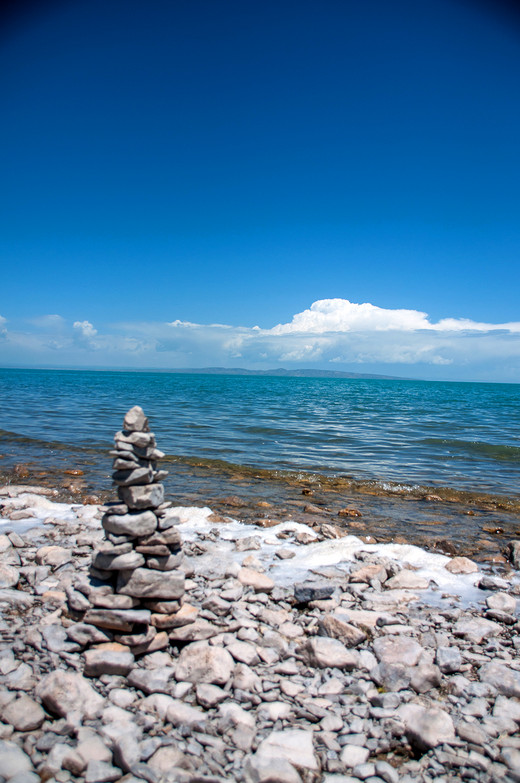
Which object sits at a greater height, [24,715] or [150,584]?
[150,584]

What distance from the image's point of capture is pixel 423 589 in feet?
23.9

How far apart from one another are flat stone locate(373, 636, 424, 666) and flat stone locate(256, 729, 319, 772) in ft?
4.77

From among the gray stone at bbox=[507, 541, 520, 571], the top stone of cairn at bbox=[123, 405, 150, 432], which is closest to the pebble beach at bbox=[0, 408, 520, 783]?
the top stone of cairn at bbox=[123, 405, 150, 432]

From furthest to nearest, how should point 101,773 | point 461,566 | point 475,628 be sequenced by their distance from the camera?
point 461,566
point 475,628
point 101,773

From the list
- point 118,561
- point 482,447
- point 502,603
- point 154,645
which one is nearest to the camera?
point 154,645

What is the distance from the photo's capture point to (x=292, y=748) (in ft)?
13.3

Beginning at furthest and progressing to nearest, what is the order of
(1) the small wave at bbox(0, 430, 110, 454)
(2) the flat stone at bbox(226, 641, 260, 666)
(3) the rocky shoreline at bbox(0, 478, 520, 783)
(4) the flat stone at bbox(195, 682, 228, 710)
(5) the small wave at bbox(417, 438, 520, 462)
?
(5) the small wave at bbox(417, 438, 520, 462) < (1) the small wave at bbox(0, 430, 110, 454) < (2) the flat stone at bbox(226, 641, 260, 666) < (4) the flat stone at bbox(195, 682, 228, 710) < (3) the rocky shoreline at bbox(0, 478, 520, 783)

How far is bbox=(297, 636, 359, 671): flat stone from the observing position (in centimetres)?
516

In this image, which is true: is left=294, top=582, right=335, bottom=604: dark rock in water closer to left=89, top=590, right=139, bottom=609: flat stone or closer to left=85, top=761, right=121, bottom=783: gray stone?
left=89, top=590, right=139, bottom=609: flat stone

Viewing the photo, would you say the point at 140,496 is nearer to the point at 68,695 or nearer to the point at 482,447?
the point at 68,695

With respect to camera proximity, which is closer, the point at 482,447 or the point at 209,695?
the point at 209,695

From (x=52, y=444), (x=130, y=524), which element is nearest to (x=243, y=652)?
(x=130, y=524)

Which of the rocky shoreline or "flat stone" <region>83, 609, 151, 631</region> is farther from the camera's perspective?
"flat stone" <region>83, 609, 151, 631</region>

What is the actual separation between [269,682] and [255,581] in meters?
2.02
